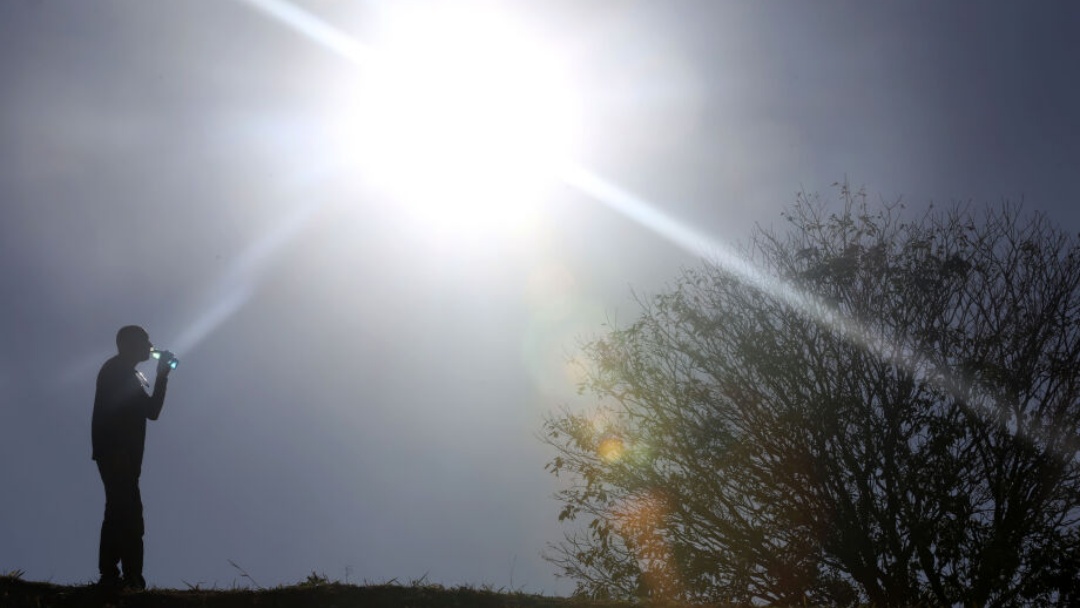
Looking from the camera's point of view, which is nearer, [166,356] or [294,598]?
[294,598]

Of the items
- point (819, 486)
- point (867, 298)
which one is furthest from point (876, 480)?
point (867, 298)

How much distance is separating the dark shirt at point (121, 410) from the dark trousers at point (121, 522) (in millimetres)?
101

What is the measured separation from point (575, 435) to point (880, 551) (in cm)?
422

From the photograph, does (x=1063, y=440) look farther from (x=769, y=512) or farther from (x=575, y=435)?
(x=575, y=435)

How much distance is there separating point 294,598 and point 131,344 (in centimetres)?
276

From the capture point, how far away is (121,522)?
7133mm

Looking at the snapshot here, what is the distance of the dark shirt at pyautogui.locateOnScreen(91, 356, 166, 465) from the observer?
7238 mm

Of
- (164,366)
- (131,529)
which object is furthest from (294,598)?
(164,366)

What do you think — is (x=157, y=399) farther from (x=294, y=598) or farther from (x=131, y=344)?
(x=294, y=598)

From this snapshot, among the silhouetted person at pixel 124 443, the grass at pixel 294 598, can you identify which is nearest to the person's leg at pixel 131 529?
the silhouetted person at pixel 124 443

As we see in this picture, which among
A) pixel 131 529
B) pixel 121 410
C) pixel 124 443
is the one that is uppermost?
pixel 121 410

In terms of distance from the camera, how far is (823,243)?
13.4 m

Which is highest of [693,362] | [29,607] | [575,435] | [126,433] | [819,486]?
[693,362]

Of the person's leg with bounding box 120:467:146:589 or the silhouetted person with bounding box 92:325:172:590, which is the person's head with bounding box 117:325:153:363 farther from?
the person's leg with bounding box 120:467:146:589
